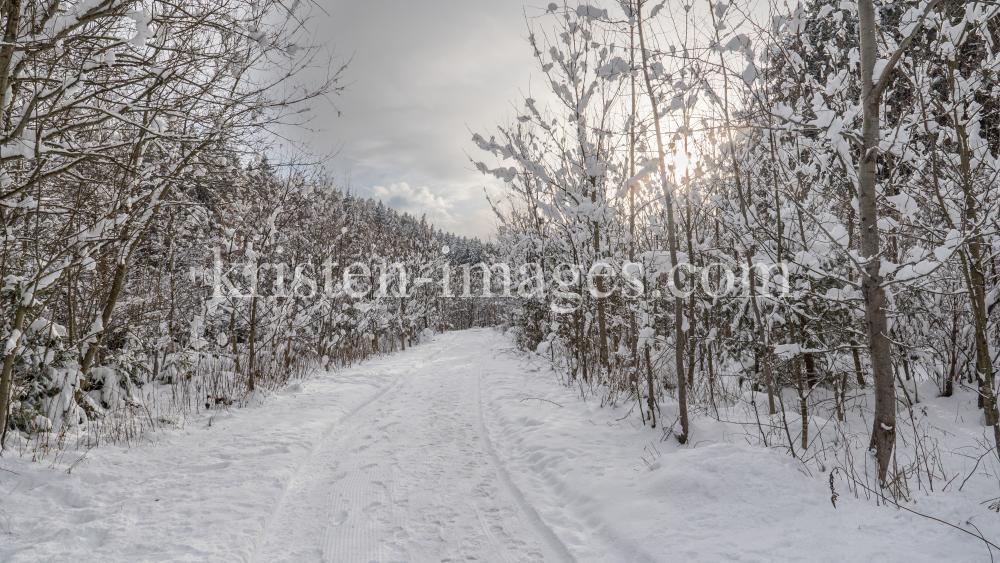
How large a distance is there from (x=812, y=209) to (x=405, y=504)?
5041 millimetres

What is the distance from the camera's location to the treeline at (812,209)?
9.70ft

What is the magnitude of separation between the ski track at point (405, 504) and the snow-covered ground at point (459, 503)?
2 cm

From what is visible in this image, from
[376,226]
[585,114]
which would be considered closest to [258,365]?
[585,114]

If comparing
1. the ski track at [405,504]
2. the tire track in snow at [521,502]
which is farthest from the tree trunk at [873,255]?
the ski track at [405,504]

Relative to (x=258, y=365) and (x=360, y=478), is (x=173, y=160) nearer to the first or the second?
(x=258, y=365)

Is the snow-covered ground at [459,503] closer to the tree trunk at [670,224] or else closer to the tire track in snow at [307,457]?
the tire track in snow at [307,457]

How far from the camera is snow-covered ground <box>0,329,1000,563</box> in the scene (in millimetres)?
2629

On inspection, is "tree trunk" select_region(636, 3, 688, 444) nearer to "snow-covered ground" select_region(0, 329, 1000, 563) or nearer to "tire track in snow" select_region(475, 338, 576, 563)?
"snow-covered ground" select_region(0, 329, 1000, 563)

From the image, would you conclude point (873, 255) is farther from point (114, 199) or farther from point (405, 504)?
point (114, 199)

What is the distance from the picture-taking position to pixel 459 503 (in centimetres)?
356

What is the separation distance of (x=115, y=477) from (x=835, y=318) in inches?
306

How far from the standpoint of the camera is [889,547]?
234 centimetres

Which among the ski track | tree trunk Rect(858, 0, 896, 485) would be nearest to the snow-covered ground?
the ski track

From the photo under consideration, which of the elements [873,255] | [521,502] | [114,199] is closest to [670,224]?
[873,255]
